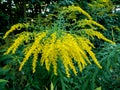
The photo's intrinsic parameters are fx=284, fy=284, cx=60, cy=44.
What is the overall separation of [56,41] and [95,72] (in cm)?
58

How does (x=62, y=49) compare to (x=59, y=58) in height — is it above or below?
above

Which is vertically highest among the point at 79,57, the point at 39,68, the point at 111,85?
the point at 79,57

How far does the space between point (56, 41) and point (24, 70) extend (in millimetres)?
621

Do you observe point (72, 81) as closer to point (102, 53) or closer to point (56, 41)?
point (102, 53)

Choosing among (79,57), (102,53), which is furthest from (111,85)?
(79,57)

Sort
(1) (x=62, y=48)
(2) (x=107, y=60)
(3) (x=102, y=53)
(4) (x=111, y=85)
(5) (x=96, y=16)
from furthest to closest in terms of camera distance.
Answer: (5) (x=96, y=16)
(4) (x=111, y=85)
(3) (x=102, y=53)
(2) (x=107, y=60)
(1) (x=62, y=48)

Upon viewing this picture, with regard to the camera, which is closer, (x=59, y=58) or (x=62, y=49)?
(x=62, y=49)

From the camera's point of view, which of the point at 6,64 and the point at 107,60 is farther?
the point at 6,64

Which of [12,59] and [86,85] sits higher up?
[12,59]

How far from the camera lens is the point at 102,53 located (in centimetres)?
239

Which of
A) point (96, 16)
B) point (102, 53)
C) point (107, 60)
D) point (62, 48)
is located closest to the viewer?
point (62, 48)

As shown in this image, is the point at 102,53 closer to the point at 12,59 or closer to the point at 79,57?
the point at 79,57

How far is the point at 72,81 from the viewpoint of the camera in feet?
7.67

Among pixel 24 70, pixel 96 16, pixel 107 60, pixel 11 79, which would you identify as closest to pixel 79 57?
pixel 107 60
